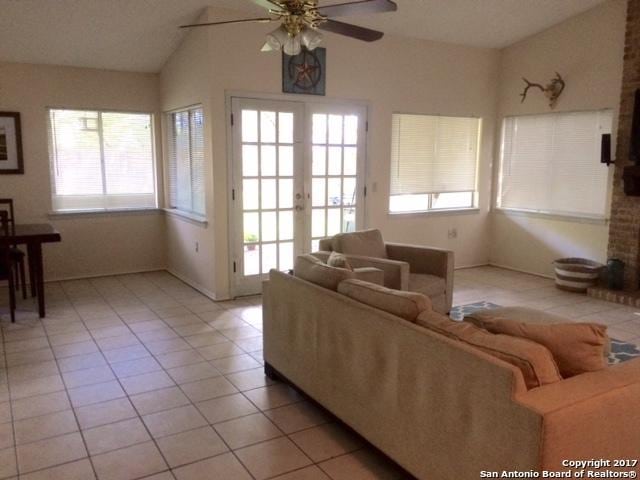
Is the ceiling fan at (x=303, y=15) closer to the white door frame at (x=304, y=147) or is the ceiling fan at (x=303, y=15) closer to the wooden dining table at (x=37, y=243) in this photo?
the white door frame at (x=304, y=147)

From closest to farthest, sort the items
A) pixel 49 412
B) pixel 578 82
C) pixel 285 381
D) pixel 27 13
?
pixel 49 412 → pixel 285 381 → pixel 27 13 → pixel 578 82

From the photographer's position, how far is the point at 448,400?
74.5 inches

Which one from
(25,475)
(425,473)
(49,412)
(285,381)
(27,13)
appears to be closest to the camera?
(425,473)

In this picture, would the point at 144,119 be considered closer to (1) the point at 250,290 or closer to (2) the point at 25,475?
(1) the point at 250,290

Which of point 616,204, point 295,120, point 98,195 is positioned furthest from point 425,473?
point 98,195

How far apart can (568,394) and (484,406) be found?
0.88ft

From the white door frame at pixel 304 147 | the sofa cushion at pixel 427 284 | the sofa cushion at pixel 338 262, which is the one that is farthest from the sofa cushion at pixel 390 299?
the white door frame at pixel 304 147

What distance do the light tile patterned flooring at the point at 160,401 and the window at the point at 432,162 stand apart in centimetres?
193

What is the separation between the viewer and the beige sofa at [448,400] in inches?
64.1

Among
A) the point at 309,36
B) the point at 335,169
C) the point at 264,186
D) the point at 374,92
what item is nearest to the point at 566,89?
the point at 374,92

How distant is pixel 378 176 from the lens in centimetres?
590

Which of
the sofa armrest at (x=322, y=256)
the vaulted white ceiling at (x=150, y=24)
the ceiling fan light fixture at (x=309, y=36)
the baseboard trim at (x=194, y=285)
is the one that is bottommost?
the baseboard trim at (x=194, y=285)

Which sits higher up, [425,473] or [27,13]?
[27,13]

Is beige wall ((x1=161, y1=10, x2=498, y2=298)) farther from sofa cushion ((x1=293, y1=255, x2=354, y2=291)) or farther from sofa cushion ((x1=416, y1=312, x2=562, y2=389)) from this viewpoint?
sofa cushion ((x1=416, y1=312, x2=562, y2=389))
